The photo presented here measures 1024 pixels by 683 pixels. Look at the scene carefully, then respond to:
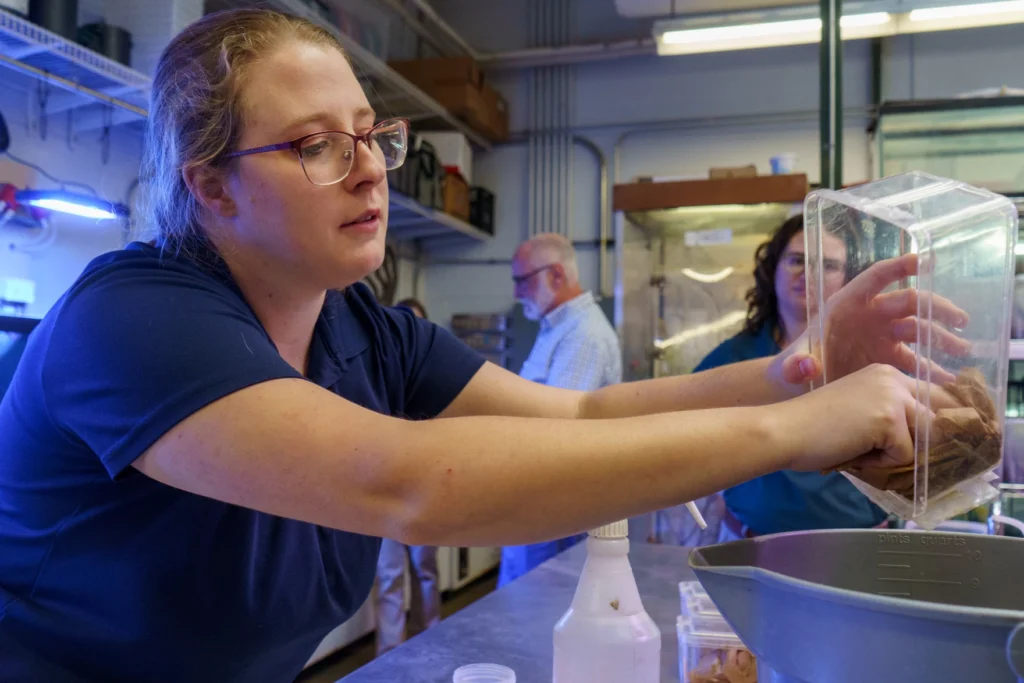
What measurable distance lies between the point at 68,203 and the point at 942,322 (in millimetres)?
2251

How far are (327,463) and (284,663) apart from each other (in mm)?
454

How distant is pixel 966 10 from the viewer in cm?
252

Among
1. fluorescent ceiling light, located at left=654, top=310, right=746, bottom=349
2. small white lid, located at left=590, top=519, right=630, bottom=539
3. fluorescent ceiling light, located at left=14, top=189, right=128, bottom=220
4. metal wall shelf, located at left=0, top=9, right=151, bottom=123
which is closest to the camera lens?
small white lid, located at left=590, top=519, right=630, bottom=539

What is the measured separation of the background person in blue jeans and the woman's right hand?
2.90 feet

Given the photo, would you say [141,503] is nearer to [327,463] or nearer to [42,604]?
[42,604]

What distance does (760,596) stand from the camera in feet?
1.68

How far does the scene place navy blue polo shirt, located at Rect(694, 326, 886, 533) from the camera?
166 cm

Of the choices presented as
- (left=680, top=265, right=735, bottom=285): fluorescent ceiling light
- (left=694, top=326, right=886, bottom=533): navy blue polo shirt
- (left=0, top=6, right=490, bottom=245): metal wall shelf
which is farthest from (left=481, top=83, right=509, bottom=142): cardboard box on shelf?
(left=694, top=326, right=886, bottom=533): navy blue polo shirt

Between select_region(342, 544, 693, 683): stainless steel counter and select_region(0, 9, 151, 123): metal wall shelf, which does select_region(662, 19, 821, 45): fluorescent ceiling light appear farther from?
select_region(342, 544, 693, 683): stainless steel counter

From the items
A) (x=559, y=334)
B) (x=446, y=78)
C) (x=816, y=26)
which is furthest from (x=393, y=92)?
(x=816, y=26)

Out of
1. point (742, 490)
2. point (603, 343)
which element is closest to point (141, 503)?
point (742, 490)

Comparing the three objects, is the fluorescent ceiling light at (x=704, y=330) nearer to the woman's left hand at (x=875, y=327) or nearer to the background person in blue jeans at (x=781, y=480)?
the background person in blue jeans at (x=781, y=480)

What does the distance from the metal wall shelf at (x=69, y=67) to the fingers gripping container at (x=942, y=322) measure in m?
1.84

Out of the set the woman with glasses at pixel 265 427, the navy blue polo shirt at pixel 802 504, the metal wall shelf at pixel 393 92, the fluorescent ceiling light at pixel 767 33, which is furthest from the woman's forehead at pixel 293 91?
the fluorescent ceiling light at pixel 767 33
